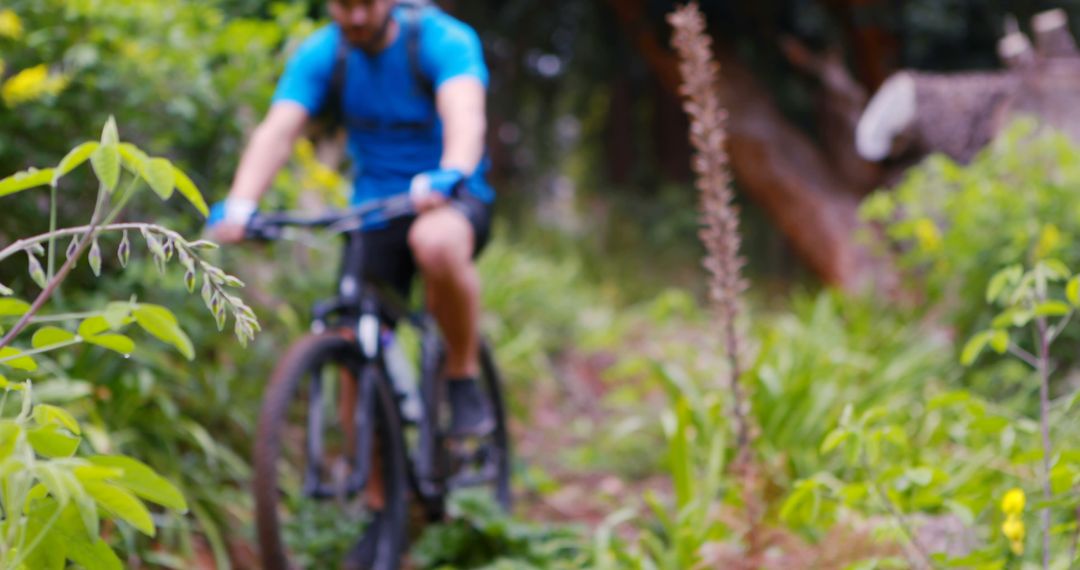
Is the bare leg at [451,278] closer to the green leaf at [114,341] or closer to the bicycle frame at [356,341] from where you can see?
the bicycle frame at [356,341]

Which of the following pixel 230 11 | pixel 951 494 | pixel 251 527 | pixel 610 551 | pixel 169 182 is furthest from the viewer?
pixel 230 11

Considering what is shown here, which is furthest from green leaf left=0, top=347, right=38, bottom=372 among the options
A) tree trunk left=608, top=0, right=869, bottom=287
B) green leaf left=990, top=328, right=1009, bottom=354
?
tree trunk left=608, top=0, right=869, bottom=287

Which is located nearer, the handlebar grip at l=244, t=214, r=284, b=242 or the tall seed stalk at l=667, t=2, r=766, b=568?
the tall seed stalk at l=667, t=2, r=766, b=568

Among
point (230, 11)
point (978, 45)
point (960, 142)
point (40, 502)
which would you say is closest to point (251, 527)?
point (40, 502)

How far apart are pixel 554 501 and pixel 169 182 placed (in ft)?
10.2

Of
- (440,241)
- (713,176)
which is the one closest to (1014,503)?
(713,176)

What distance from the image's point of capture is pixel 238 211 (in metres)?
2.41

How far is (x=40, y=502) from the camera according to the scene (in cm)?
89

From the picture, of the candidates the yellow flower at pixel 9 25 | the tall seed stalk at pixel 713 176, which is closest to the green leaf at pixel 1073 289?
the tall seed stalk at pixel 713 176

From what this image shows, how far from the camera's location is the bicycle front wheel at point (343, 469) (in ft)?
7.55

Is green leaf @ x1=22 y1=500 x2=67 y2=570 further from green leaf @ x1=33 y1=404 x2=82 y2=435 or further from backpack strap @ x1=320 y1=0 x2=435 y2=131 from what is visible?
backpack strap @ x1=320 y1=0 x2=435 y2=131

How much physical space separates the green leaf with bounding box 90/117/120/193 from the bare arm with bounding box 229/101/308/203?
1807mm

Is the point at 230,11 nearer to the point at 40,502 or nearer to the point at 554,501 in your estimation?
the point at 554,501

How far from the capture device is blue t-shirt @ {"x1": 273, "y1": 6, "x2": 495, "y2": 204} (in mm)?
2830
